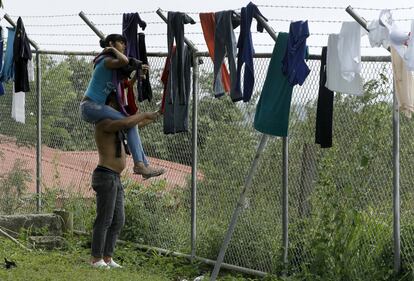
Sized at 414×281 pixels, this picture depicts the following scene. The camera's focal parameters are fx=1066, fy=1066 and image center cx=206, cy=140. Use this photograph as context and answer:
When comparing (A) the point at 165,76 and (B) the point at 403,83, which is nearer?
(B) the point at 403,83

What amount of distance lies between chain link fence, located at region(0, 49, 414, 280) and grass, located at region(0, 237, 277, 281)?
0.26m

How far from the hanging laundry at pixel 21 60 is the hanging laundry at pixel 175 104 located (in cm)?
305

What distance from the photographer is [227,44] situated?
9.62m

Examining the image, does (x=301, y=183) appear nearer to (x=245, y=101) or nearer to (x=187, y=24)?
(x=245, y=101)

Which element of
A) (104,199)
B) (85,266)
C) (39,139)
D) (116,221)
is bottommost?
(85,266)

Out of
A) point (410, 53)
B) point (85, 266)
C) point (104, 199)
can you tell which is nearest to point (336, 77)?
point (410, 53)

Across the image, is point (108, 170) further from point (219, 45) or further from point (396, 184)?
point (396, 184)

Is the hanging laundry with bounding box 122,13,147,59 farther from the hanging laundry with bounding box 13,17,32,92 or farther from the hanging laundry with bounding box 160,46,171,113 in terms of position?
the hanging laundry with bounding box 13,17,32,92

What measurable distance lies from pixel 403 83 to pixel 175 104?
2.63 metres

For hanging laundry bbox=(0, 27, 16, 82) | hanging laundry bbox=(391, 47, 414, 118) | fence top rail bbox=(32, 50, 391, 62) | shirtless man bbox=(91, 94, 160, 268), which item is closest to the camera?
hanging laundry bbox=(391, 47, 414, 118)

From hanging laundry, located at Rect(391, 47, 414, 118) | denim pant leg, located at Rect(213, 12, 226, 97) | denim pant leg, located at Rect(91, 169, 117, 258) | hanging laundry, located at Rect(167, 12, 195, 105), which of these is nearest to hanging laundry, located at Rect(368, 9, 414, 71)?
hanging laundry, located at Rect(391, 47, 414, 118)

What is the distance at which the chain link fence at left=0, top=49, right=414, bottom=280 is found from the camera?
908cm

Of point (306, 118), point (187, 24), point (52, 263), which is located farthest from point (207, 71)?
point (52, 263)

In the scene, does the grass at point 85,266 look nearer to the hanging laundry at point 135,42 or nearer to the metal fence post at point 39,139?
the metal fence post at point 39,139
